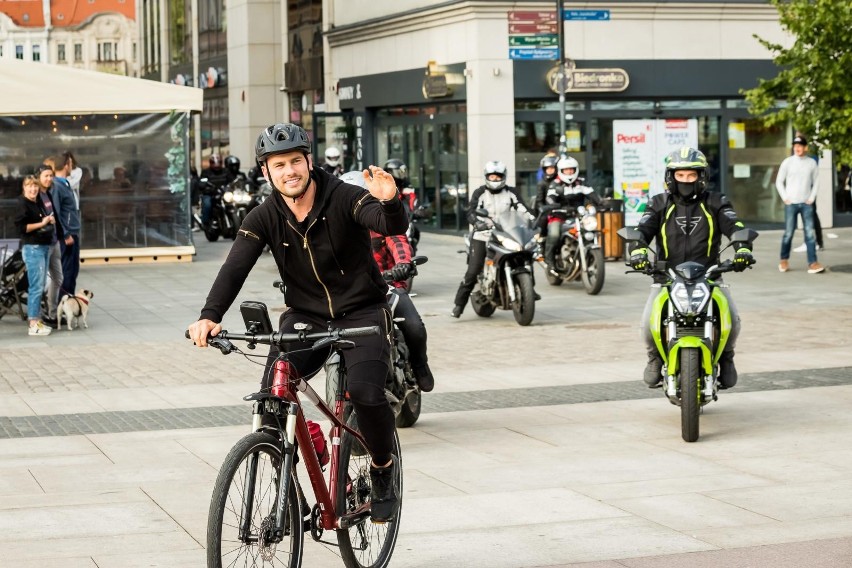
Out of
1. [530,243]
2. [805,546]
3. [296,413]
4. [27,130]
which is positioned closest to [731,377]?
[805,546]

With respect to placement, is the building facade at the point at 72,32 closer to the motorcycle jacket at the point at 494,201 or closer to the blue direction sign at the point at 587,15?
the blue direction sign at the point at 587,15

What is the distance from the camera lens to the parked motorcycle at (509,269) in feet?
50.3

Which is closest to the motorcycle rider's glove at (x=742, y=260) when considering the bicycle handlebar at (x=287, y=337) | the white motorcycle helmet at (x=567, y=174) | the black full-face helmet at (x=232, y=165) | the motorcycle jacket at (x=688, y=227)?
the motorcycle jacket at (x=688, y=227)

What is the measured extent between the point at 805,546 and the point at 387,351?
1.91m

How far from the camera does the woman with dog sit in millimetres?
15242

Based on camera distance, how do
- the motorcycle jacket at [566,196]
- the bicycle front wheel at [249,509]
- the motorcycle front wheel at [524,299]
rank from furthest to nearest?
the motorcycle jacket at [566,196], the motorcycle front wheel at [524,299], the bicycle front wheel at [249,509]

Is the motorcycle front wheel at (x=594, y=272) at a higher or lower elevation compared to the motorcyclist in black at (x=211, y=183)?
lower

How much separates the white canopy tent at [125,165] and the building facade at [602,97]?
18.4ft

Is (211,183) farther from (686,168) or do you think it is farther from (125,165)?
(686,168)

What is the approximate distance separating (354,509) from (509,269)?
9.90 meters

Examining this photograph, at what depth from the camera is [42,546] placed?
252 inches

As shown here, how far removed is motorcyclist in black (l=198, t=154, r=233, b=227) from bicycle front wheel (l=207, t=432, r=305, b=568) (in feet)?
83.9

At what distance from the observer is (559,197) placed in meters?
19.7

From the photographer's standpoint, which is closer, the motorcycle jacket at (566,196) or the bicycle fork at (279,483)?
the bicycle fork at (279,483)
